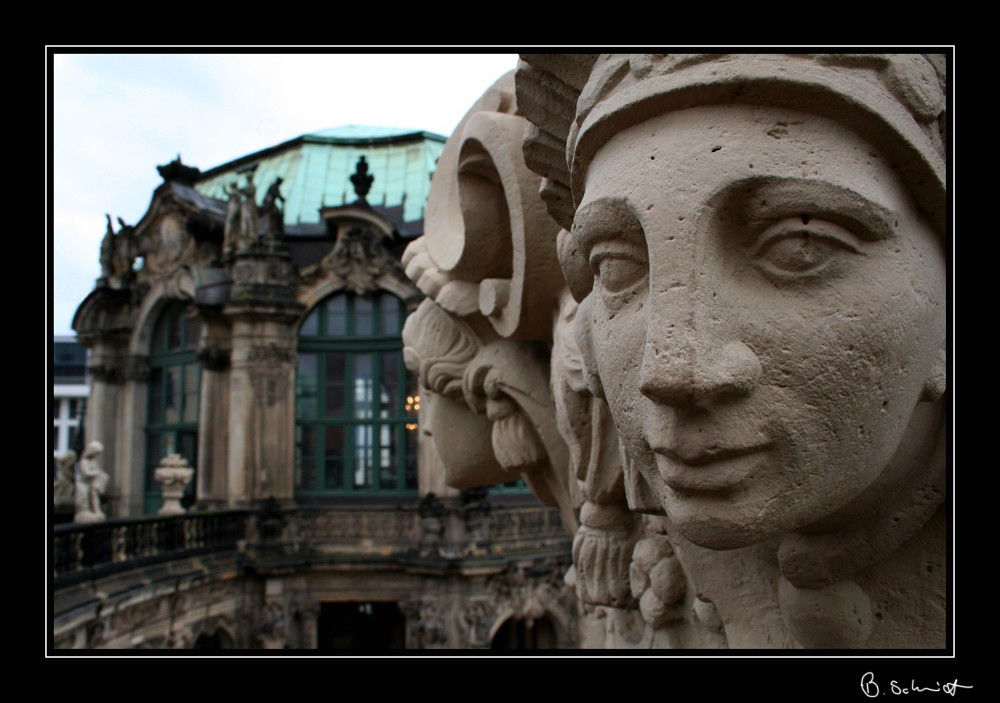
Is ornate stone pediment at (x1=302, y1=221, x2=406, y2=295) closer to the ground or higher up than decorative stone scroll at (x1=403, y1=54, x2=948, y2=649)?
higher up

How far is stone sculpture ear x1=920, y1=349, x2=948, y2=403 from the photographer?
141 cm

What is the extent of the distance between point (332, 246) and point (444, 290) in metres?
15.0

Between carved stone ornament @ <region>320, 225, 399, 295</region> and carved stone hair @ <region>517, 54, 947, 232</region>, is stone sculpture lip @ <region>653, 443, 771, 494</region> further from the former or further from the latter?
carved stone ornament @ <region>320, 225, 399, 295</region>

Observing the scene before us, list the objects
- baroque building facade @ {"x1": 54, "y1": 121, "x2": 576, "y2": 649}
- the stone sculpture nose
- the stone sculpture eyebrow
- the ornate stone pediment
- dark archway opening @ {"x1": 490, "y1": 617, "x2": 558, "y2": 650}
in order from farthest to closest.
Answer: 1. the ornate stone pediment
2. dark archway opening @ {"x1": 490, "y1": 617, "x2": 558, "y2": 650}
3. baroque building facade @ {"x1": 54, "y1": 121, "x2": 576, "y2": 649}
4. the stone sculpture eyebrow
5. the stone sculpture nose

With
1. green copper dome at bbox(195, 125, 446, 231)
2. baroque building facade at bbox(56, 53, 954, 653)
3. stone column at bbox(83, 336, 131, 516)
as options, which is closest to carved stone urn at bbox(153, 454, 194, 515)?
stone column at bbox(83, 336, 131, 516)

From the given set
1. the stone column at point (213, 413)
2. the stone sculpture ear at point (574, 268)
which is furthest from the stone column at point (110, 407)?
the stone sculpture ear at point (574, 268)

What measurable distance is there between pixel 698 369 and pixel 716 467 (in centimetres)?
19

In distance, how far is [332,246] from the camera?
1761 centimetres

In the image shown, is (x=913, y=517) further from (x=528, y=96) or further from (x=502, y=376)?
(x=502, y=376)

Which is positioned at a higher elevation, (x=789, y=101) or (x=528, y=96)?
(x=528, y=96)

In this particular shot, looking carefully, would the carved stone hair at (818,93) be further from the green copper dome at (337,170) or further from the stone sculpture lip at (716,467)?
the green copper dome at (337,170)

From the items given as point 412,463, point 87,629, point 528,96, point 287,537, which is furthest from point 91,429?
point 528,96

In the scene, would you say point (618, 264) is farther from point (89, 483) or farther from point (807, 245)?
point (89, 483)

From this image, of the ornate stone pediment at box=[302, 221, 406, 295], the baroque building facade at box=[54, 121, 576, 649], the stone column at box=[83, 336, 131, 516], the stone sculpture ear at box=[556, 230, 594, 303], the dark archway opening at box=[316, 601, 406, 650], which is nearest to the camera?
the stone sculpture ear at box=[556, 230, 594, 303]
